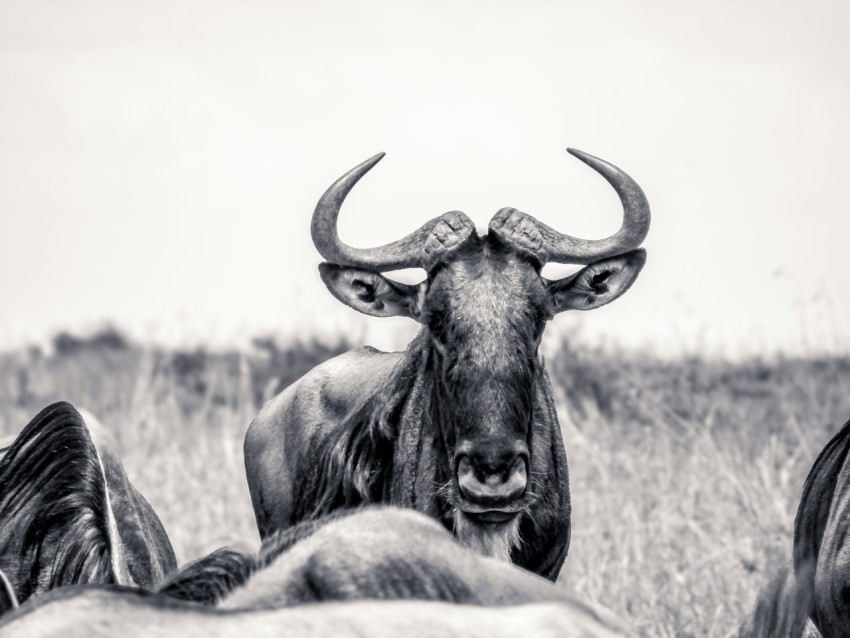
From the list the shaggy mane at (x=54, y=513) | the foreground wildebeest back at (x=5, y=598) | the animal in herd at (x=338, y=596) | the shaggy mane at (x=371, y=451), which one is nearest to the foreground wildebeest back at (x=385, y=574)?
the animal in herd at (x=338, y=596)

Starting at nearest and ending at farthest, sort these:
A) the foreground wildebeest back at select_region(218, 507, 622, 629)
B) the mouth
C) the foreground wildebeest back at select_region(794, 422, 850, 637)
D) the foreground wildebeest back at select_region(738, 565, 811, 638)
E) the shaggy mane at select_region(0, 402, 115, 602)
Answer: the foreground wildebeest back at select_region(218, 507, 622, 629) → the shaggy mane at select_region(0, 402, 115, 602) → the foreground wildebeest back at select_region(794, 422, 850, 637) → the foreground wildebeest back at select_region(738, 565, 811, 638) → the mouth

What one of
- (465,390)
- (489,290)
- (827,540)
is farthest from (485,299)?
(827,540)

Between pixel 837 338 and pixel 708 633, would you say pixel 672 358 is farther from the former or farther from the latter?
pixel 708 633

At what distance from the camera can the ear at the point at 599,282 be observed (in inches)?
255

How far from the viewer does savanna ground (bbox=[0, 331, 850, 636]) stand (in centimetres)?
861

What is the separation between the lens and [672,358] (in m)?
17.5

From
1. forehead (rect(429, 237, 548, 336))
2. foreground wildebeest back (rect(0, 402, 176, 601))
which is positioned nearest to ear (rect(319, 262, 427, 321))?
forehead (rect(429, 237, 548, 336))

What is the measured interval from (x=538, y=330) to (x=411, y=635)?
373cm

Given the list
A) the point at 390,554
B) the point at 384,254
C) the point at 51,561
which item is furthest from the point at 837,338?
the point at 390,554

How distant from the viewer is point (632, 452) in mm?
12633

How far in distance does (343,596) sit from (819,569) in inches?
116

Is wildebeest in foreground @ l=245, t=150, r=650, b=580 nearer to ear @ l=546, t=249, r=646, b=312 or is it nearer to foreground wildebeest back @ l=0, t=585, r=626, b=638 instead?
ear @ l=546, t=249, r=646, b=312

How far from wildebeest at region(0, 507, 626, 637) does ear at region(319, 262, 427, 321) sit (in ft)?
11.6

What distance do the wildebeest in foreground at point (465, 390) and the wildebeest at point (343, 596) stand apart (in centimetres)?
276
